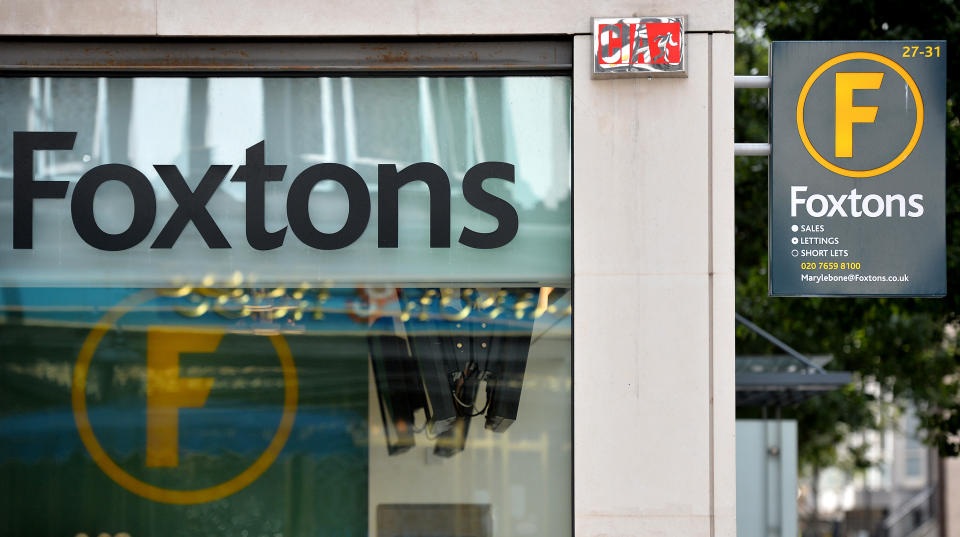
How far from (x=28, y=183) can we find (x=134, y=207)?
2.22ft

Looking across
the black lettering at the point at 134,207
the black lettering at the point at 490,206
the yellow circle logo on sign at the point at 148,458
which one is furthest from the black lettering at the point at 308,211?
the black lettering at the point at 134,207

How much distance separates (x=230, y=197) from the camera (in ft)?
20.0

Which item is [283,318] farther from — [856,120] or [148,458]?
[856,120]

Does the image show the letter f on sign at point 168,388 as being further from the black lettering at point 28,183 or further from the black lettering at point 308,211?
the black lettering at point 28,183

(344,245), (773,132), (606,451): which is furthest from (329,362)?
(773,132)

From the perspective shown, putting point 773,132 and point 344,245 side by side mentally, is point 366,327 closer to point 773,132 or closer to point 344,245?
point 344,245

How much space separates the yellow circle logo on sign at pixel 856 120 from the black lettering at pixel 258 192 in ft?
10.3

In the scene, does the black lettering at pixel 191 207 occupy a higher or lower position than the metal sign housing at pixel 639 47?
lower

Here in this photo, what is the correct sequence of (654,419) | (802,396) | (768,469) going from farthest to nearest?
(802,396) < (768,469) < (654,419)

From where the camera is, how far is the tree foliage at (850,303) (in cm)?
1031

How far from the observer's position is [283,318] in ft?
20.1

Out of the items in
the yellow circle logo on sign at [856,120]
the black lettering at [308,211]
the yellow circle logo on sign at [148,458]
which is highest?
the yellow circle logo on sign at [856,120]

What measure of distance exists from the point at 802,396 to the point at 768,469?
1.58 metres

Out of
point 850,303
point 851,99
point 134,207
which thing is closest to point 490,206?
point 134,207
